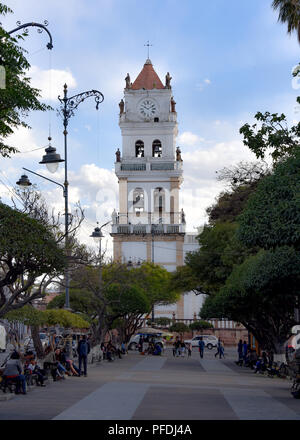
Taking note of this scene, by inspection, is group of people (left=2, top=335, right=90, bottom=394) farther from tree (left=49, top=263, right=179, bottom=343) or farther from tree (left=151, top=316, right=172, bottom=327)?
tree (left=151, top=316, right=172, bottom=327)

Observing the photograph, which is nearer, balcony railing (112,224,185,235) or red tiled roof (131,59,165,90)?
balcony railing (112,224,185,235)

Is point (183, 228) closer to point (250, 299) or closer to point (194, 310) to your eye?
point (194, 310)

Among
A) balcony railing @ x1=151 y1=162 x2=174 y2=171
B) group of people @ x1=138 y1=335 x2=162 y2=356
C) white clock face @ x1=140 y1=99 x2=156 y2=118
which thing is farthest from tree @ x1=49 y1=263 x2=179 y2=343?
white clock face @ x1=140 y1=99 x2=156 y2=118

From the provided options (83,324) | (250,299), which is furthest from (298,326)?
(83,324)

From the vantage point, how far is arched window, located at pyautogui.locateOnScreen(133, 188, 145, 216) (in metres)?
79.9

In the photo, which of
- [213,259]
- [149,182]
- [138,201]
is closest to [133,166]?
[149,182]

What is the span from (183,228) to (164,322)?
10.7 metres

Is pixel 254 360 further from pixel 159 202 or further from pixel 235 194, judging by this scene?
pixel 159 202

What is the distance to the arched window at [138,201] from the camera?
262 feet

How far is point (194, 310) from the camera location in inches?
3216

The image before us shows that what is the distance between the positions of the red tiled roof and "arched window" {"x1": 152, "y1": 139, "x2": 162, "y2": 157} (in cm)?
609

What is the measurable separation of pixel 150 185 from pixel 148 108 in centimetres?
902

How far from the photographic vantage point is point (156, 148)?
82125 millimetres

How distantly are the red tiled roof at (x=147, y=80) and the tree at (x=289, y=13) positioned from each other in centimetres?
5972
